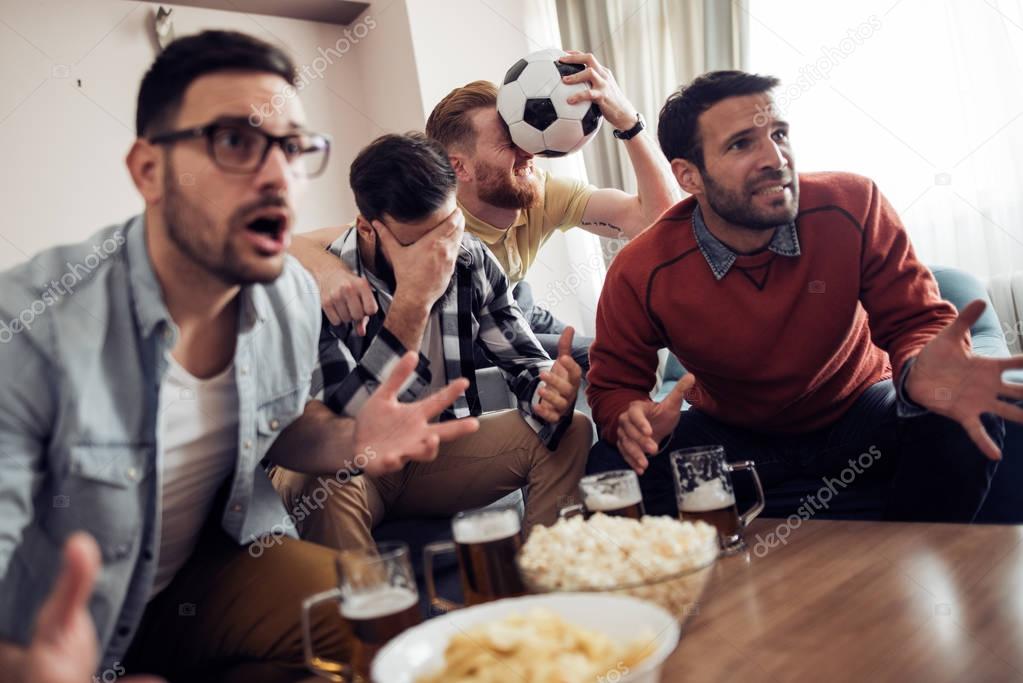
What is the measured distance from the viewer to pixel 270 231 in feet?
3.81

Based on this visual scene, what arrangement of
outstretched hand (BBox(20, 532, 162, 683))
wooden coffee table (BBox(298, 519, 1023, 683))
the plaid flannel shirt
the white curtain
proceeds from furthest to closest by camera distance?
the white curtain < the plaid flannel shirt < wooden coffee table (BBox(298, 519, 1023, 683)) < outstretched hand (BBox(20, 532, 162, 683))

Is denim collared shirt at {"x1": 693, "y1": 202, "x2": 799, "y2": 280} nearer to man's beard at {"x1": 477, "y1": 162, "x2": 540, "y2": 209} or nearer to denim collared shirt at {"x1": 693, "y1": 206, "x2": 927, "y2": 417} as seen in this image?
denim collared shirt at {"x1": 693, "y1": 206, "x2": 927, "y2": 417}

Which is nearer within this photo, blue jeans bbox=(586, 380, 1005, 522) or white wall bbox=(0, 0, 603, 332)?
blue jeans bbox=(586, 380, 1005, 522)

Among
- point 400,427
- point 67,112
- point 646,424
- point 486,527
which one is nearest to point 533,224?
point 646,424

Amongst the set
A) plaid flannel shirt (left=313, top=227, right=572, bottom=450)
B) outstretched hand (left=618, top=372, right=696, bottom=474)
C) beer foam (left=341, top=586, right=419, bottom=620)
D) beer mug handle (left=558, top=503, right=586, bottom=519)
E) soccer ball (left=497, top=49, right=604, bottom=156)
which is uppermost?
soccer ball (left=497, top=49, right=604, bottom=156)

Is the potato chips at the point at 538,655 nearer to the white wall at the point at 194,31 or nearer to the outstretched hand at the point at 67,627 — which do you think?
the outstretched hand at the point at 67,627

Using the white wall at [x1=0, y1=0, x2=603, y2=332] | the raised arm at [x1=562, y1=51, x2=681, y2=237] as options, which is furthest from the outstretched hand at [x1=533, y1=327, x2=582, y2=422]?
the white wall at [x1=0, y1=0, x2=603, y2=332]

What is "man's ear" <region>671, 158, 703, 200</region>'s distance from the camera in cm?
184

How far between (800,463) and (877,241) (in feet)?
1.54

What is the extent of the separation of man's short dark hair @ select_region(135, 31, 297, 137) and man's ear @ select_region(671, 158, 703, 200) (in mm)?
1014

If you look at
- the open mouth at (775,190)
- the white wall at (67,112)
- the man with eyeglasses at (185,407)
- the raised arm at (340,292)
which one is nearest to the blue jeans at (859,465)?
the open mouth at (775,190)

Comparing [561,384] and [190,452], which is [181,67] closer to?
[190,452]

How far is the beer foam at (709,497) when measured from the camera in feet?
3.52

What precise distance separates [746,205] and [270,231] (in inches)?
39.3
